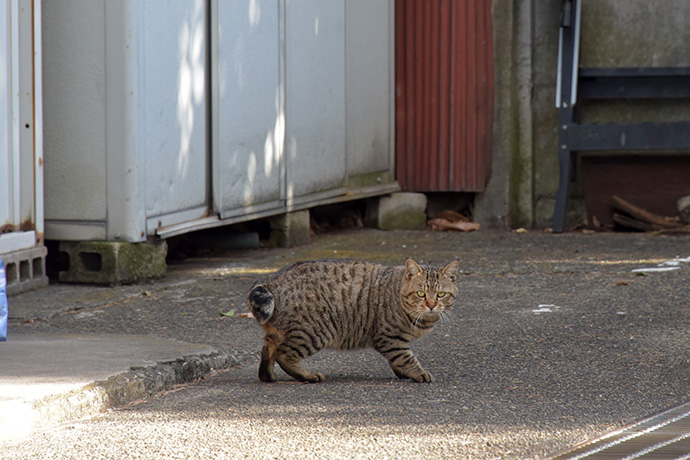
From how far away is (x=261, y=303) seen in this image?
14.6ft

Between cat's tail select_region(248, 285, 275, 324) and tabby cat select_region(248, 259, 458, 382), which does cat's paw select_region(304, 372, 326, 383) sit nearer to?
tabby cat select_region(248, 259, 458, 382)

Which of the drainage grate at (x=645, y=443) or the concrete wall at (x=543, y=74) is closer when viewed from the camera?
the drainage grate at (x=645, y=443)

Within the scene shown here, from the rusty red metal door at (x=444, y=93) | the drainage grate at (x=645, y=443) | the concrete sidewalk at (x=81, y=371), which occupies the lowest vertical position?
the drainage grate at (x=645, y=443)

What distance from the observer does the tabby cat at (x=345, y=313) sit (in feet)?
14.9

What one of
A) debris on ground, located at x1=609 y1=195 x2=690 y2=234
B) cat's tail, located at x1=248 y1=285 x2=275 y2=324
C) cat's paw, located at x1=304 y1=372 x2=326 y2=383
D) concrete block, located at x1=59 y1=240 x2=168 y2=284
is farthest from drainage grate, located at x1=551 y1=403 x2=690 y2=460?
debris on ground, located at x1=609 y1=195 x2=690 y2=234

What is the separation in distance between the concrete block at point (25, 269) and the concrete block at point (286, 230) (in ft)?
8.13

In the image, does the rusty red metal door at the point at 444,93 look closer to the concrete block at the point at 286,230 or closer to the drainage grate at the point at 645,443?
the concrete block at the point at 286,230

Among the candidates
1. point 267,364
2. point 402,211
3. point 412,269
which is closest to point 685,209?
point 402,211

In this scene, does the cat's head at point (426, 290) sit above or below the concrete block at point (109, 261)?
above

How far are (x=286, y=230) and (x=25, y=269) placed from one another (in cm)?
273

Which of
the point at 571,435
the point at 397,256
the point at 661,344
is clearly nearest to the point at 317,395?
the point at 571,435

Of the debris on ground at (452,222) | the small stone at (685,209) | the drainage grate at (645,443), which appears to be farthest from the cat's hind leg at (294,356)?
the small stone at (685,209)

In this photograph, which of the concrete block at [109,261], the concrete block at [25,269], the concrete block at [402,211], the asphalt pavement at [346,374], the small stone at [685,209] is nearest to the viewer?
the asphalt pavement at [346,374]

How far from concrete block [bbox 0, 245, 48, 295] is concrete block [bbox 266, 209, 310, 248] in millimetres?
2478
